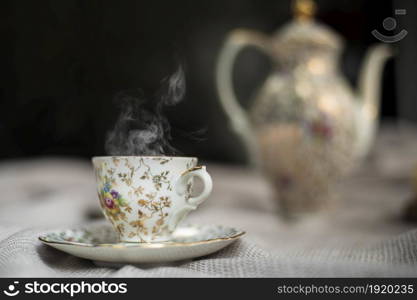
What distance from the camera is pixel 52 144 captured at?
1947 millimetres

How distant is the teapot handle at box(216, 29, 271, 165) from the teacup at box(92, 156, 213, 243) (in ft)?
1.73

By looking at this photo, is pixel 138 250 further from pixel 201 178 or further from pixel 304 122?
pixel 304 122

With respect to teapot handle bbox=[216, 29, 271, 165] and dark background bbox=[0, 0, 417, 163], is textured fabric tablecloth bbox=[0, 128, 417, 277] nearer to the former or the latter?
teapot handle bbox=[216, 29, 271, 165]

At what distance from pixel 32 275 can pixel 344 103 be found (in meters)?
0.72

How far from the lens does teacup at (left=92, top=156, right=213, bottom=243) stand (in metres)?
0.54

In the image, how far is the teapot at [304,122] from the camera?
991 millimetres

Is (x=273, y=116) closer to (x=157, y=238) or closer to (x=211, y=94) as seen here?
(x=157, y=238)

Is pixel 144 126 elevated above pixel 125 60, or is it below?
below

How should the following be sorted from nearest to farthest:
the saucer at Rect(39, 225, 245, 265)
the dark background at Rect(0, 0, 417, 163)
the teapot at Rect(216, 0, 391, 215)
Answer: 1. the saucer at Rect(39, 225, 245, 265)
2. the teapot at Rect(216, 0, 391, 215)
3. the dark background at Rect(0, 0, 417, 163)

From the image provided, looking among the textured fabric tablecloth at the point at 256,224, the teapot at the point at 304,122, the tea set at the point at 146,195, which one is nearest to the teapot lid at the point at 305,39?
the teapot at the point at 304,122

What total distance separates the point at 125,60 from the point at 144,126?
4.69 feet

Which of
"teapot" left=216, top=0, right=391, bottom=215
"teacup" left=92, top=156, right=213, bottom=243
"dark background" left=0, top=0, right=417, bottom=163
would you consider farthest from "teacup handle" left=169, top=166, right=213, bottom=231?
"dark background" left=0, top=0, right=417, bottom=163

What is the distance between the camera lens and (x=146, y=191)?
0.54 m

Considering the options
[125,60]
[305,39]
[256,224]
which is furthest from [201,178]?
[125,60]
